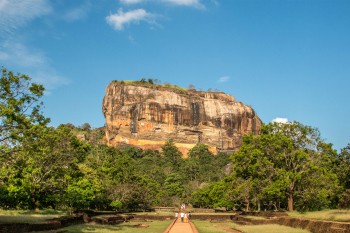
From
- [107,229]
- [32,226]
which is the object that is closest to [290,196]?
[107,229]

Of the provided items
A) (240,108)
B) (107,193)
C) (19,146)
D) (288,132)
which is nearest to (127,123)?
(240,108)

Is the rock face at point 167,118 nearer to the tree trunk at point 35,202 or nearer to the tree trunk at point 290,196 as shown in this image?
the tree trunk at point 290,196

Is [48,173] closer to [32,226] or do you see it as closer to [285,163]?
[32,226]

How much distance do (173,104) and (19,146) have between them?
128 m

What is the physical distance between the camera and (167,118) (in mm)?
146500

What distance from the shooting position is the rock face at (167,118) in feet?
473

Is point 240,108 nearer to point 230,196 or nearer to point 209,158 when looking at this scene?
point 209,158

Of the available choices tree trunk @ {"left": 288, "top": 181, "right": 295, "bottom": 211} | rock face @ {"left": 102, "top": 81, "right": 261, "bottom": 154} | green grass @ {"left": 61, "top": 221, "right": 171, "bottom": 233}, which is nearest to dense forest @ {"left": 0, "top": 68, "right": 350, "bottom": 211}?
tree trunk @ {"left": 288, "top": 181, "right": 295, "bottom": 211}

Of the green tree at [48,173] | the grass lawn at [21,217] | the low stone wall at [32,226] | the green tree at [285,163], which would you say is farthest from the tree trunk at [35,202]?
the green tree at [285,163]


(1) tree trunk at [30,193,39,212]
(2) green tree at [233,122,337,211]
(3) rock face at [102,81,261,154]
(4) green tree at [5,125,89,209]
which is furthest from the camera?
(3) rock face at [102,81,261,154]

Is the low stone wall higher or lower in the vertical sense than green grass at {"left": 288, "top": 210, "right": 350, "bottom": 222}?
lower

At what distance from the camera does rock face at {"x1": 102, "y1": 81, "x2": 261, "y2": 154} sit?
144250mm

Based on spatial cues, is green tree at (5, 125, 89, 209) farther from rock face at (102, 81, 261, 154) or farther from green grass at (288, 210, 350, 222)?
rock face at (102, 81, 261, 154)

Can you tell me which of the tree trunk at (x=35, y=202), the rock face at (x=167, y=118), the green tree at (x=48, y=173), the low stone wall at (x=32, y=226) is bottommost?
the low stone wall at (x=32, y=226)
